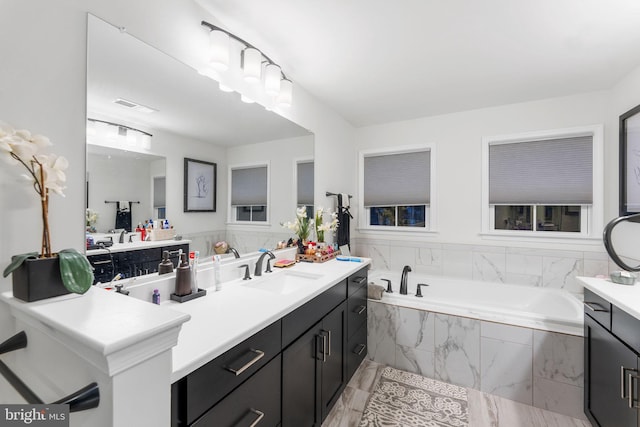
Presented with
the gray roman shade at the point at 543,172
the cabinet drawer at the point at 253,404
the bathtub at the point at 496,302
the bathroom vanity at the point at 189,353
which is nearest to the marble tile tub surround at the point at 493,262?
the bathtub at the point at 496,302

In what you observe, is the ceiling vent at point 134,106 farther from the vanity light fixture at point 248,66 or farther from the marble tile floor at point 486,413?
the marble tile floor at point 486,413

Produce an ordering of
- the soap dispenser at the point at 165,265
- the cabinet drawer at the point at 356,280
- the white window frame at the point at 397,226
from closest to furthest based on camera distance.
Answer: the soap dispenser at the point at 165,265 < the cabinet drawer at the point at 356,280 < the white window frame at the point at 397,226

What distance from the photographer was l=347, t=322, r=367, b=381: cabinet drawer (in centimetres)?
210

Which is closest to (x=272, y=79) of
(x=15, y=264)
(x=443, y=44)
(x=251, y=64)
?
(x=251, y=64)

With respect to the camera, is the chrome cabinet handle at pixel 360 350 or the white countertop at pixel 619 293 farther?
the chrome cabinet handle at pixel 360 350

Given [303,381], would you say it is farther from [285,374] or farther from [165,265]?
[165,265]

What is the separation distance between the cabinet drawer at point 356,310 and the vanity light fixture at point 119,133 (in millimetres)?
1628

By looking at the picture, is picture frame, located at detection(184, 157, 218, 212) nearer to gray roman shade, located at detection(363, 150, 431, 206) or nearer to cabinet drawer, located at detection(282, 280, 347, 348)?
cabinet drawer, located at detection(282, 280, 347, 348)

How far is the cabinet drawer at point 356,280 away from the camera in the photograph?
83.5 inches

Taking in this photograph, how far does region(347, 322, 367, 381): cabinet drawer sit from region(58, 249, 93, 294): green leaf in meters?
1.70

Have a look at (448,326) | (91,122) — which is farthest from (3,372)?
(448,326)

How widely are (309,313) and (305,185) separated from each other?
1.27 meters

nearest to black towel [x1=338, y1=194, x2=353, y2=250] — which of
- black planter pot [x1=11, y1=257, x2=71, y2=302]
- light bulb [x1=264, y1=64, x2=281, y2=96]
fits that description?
light bulb [x1=264, y1=64, x2=281, y2=96]

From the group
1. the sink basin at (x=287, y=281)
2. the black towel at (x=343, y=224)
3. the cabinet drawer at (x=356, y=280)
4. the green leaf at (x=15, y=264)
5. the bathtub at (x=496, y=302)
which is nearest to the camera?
the green leaf at (x=15, y=264)
